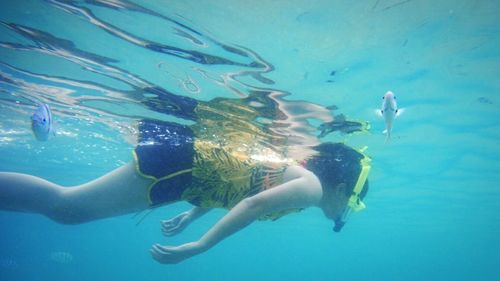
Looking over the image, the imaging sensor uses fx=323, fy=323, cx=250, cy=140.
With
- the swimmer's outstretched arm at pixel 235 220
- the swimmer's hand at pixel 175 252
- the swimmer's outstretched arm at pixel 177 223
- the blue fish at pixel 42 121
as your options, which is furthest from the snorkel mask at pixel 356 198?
the blue fish at pixel 42 121

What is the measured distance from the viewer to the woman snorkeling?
4.50m

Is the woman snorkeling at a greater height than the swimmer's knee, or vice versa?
the woman snorkeling

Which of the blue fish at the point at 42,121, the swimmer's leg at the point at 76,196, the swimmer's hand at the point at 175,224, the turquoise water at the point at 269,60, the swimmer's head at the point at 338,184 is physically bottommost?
the swimmer's hand at the point at 175,224

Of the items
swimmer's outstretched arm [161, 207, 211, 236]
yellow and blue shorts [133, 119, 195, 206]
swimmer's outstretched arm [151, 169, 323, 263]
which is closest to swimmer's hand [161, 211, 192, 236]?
swimmer's outstretched arm [161, 207, 211, 236]

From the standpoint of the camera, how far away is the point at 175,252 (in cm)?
442

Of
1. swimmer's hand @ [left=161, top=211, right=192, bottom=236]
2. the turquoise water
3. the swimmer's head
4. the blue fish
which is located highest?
the turquoise water

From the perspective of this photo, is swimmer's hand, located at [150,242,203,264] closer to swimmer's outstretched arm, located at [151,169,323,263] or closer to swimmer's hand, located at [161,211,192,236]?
swimmer's outstretched arm, located at [151,169,323,263]

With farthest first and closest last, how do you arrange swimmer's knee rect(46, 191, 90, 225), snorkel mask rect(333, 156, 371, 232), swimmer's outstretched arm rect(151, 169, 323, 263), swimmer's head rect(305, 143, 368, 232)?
1. swimmer's head rect(305, 143, 368, 232)
2. snorkel mask rect(333, 156, 371, 232)
3. swimmer's knee rect(46, 191, 90, 225)
4. swimmer's outstretched arm rect(151, 169, 323, 263)

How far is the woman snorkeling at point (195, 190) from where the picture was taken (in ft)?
14.8

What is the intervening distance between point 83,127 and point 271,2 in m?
13.3

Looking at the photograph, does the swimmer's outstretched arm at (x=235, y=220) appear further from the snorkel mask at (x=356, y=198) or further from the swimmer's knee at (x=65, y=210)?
the snorkel mask at (x=356, y=198)

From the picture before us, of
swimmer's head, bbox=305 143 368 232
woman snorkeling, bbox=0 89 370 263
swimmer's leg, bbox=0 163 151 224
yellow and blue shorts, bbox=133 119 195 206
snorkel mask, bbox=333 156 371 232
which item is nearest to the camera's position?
woman snorkeling, bbox=0 89 370 263

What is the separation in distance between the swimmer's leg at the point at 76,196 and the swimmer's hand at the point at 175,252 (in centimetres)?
138

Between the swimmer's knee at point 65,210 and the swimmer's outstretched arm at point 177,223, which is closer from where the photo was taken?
the swimmer's knee at point 65,210
